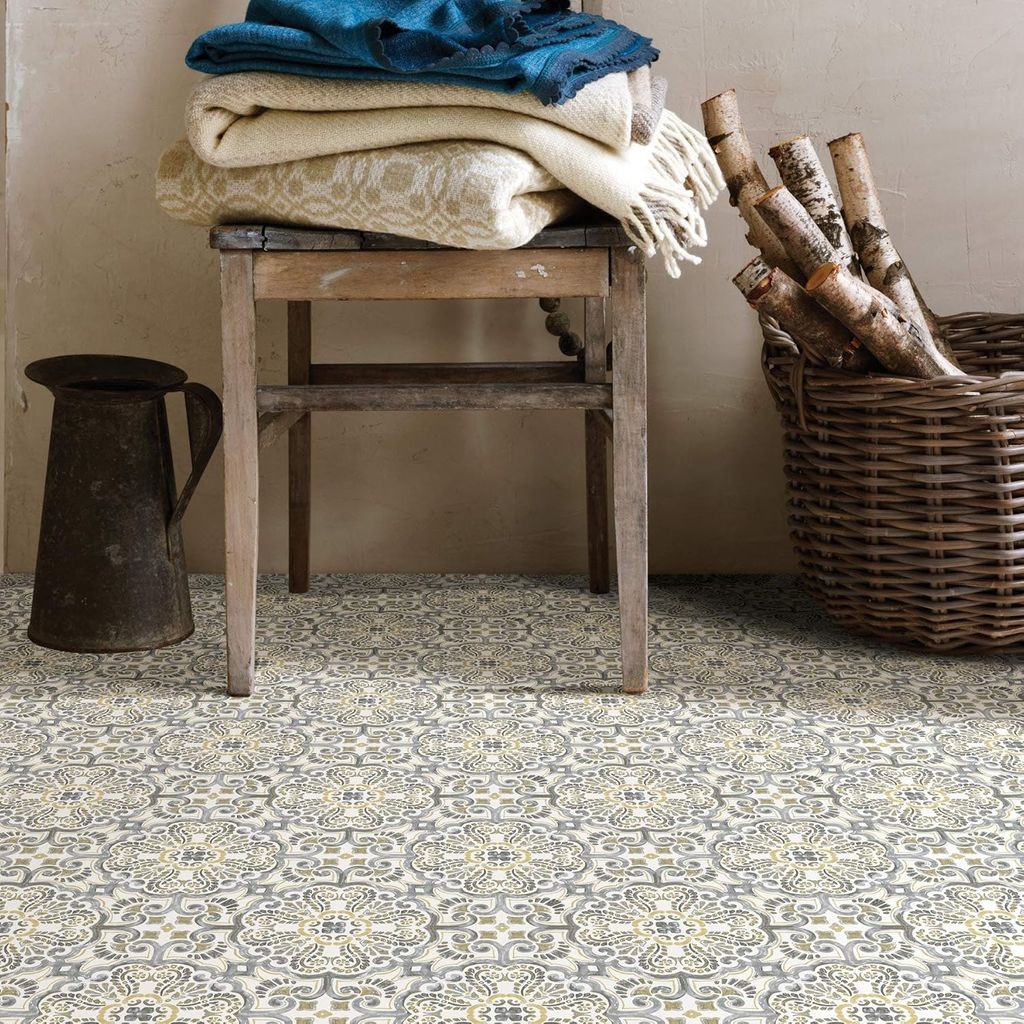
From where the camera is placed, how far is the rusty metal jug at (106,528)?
67.1 inches

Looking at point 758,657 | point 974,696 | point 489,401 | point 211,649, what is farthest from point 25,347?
point 974,696

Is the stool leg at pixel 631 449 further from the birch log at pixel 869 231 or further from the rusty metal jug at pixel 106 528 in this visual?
the rusty metal jug at pixel 106 528

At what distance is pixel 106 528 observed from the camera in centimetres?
171

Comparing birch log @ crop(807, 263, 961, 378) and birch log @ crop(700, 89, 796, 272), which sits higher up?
birch log @ crop(700, 89, 796, 272)

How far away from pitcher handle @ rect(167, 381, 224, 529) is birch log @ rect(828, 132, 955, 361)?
3.13ft

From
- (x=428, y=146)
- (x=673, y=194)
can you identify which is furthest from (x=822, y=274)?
(x=428, y=146)

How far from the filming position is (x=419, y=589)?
79.7 inches

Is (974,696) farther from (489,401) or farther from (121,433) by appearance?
(121,433)

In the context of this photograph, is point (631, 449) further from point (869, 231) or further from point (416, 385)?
point (869, 231)

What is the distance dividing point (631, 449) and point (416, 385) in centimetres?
28

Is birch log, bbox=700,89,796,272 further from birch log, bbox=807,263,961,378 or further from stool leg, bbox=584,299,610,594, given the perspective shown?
stool leg, bbox=584,299,610,594

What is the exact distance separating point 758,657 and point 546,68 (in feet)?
2.71

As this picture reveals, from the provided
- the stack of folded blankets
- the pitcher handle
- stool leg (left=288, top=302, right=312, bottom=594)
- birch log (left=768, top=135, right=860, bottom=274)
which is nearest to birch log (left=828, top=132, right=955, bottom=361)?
birch log (left=768, top=135, right=860, bottom=274)

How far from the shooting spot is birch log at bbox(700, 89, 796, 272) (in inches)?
68.6
